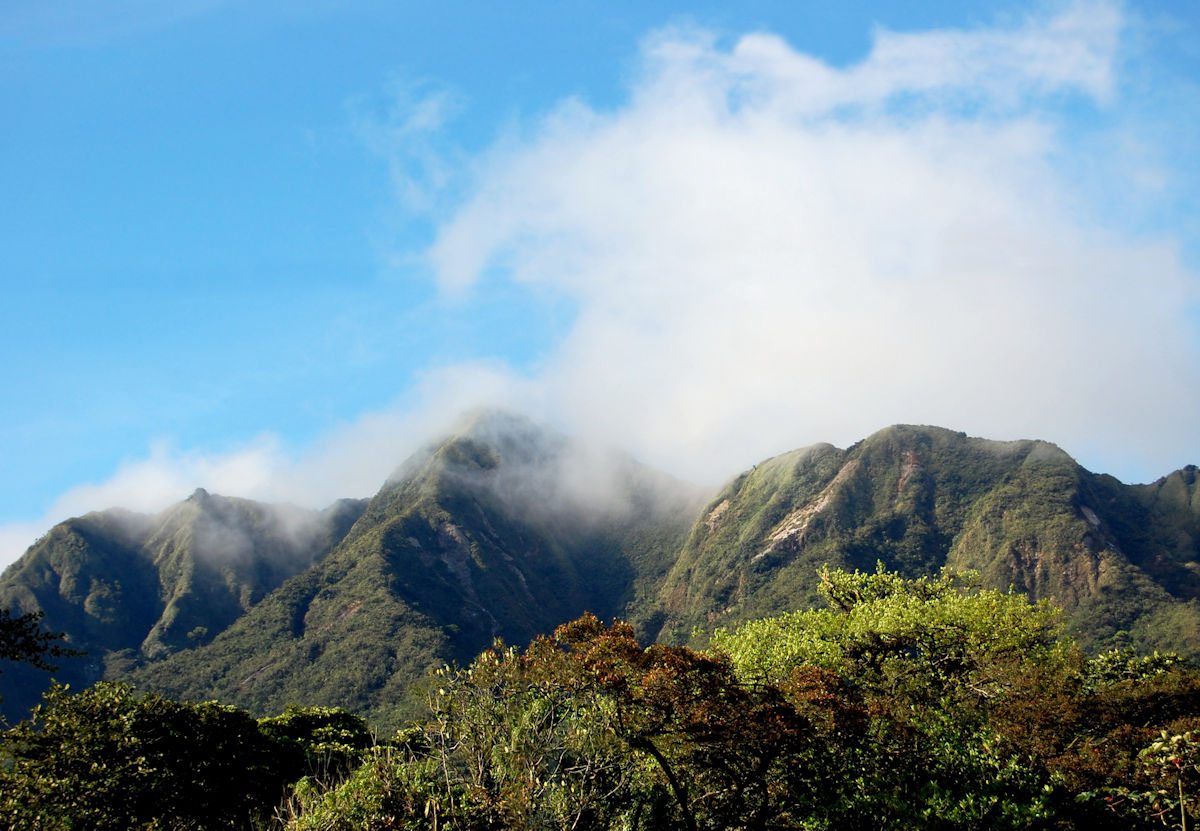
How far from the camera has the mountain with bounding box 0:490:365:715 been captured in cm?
15138

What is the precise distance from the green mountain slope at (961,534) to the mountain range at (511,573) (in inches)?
17.2

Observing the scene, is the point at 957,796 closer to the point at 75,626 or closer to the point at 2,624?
the point at 2,624

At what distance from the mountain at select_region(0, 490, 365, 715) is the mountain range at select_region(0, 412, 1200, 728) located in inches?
17.5

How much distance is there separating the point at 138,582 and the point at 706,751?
18711 cm

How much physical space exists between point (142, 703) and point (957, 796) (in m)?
27.7

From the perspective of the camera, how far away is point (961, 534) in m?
152

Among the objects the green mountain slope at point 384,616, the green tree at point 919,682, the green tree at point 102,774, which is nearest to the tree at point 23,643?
the green tree at point 102,774

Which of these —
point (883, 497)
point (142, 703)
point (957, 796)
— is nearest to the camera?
point (957, 796)

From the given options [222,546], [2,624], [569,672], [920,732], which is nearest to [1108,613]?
[920,732]

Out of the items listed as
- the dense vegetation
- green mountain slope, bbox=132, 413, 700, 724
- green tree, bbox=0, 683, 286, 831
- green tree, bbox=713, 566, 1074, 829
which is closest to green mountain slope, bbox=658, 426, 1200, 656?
green mountain slope, bbox=132, 413, 700, 724

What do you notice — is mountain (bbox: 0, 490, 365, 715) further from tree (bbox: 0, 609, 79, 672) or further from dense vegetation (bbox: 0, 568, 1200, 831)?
tree (bbox: 0, 609, 79, 672)

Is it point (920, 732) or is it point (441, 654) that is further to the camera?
point (441, 654)

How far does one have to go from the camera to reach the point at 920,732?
25.2 m

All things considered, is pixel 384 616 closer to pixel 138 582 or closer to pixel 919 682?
Result: pixel 138 582
